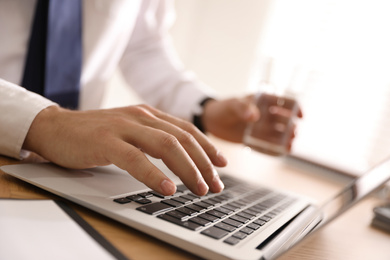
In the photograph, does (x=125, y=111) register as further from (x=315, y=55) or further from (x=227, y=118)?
(x=315, y=55)

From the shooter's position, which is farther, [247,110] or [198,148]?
[247,110]

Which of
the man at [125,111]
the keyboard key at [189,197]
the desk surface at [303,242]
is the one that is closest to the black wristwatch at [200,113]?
the man at [125,111]

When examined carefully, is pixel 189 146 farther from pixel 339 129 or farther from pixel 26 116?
pixel 339 129

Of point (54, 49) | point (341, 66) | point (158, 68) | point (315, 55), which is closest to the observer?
point (54, 49)

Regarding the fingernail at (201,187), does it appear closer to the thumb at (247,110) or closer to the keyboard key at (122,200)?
the keyboard key at (122,200)

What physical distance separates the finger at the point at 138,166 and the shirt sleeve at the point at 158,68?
0.83 metres

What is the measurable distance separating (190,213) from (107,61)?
0.85 m

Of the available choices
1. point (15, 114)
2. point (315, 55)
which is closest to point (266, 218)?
point (15, 114)

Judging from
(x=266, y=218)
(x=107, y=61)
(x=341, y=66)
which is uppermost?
(x=341, y=66)

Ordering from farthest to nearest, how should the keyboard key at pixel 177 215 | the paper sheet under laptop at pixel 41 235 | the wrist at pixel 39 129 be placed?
the wrist at pixel 39 129
the keyboard key at pixel 177 215
the paper sheet under laptop at pixel 41 235

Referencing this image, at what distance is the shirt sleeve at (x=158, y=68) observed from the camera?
127 cm

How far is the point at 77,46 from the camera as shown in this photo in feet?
2.82

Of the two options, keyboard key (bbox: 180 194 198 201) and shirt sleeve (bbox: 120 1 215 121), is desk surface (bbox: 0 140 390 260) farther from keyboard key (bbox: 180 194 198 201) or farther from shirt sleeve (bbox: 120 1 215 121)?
shirt sleeve (bbox: 120 1 215 121)

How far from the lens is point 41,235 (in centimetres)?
29
